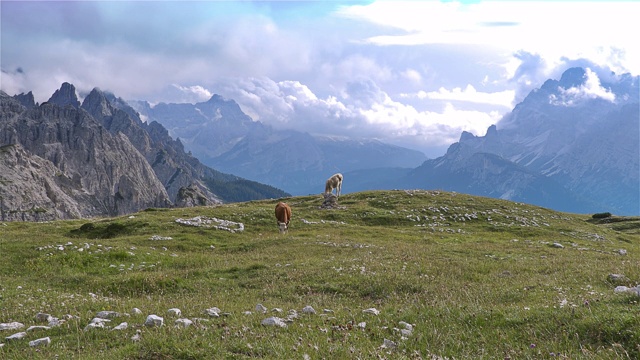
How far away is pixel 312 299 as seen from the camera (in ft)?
48.6

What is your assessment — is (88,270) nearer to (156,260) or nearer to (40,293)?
(156,260)

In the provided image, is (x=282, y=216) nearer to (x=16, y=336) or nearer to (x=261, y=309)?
(x=261, y=309)

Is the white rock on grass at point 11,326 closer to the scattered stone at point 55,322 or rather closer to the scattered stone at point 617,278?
the scattered stone at point 55,322

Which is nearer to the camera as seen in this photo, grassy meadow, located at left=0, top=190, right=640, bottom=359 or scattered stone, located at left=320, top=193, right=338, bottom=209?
grassy meadow, located at left=0, top=190, right=640, bottom=359

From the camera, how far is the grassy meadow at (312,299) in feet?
27.8

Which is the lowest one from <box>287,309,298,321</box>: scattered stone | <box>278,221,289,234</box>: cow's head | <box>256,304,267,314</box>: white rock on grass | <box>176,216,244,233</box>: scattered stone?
<box>278,221,289,234</box>: cow's head

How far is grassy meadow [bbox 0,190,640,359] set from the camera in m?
8.48

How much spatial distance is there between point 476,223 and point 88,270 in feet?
141

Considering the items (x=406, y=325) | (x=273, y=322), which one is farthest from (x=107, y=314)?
(x=406, y=325)

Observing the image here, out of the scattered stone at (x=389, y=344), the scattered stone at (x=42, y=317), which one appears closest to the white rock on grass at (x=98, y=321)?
the scattered stone at (x=42, y=317)

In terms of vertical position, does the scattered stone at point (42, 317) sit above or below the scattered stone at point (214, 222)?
above

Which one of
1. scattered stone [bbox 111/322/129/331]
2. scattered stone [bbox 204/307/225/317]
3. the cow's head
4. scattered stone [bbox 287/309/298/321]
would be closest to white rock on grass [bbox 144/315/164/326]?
scattered stone [bbox 111/322/129/331]

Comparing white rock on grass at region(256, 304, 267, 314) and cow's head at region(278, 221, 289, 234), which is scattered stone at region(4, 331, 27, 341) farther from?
cow's head at region(278, 221, 289, 234)

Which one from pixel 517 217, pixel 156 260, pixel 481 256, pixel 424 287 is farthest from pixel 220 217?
pixel 517 217
